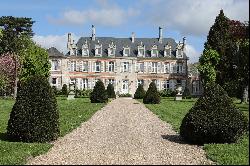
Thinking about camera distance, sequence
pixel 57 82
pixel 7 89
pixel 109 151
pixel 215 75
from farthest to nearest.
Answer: pixel 57 82 < pixel 7 89 < pixel 215 75 < pixel 109 151

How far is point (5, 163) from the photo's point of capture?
9273 millimetres

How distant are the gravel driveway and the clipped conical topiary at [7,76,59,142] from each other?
51 cm

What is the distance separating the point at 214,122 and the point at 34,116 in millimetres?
5001

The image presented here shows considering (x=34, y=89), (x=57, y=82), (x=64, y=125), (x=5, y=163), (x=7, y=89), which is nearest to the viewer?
(x=5, y=163)

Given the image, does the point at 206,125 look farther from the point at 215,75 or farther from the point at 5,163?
the point at 215,75

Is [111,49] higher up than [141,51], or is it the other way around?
[111,49]

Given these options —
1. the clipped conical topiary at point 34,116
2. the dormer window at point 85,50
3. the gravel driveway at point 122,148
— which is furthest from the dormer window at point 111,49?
the clipped conical topiary at point 34,116

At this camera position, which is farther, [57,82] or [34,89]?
[57,82]

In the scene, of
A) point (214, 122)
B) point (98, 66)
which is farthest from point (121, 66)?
point (214, 122)

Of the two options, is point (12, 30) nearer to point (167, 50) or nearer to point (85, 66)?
point (85, 66)

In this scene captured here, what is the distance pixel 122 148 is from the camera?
1129 centimetres

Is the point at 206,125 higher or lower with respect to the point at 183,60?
lower

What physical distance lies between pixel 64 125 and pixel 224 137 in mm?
7214

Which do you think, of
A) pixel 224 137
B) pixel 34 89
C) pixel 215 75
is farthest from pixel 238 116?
pixel 215 75
